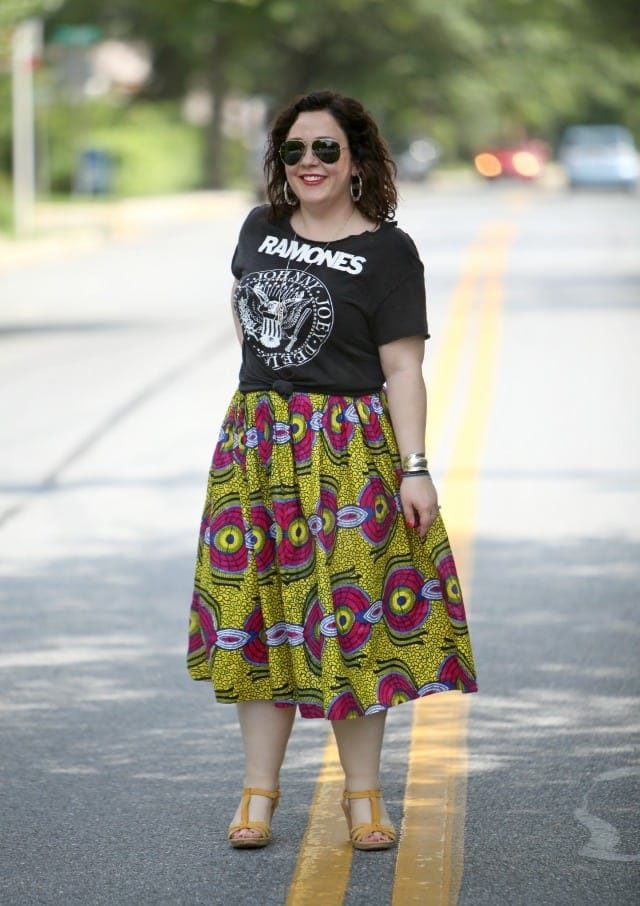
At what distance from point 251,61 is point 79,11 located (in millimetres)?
9855

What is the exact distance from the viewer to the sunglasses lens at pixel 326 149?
4.42 meters

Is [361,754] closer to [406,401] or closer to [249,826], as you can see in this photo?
[249,826]

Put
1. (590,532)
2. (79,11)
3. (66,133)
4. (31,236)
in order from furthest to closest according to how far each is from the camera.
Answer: (79,11) < (66,133) < (31,236) < (590,532)

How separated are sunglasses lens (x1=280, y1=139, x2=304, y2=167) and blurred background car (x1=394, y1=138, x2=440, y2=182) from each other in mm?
52426

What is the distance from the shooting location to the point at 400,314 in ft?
14.4

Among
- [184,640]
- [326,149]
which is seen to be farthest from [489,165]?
[326,149]

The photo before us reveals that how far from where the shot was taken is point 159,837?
460 centimetres

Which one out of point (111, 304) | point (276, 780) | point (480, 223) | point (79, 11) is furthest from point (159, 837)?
point (79, 11)

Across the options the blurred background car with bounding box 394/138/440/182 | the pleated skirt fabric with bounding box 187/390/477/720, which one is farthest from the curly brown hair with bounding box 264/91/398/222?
the blurred background car with bounding box 394/138/440/182

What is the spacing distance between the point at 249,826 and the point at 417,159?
6496 cm

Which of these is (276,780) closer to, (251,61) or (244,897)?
(244,897)

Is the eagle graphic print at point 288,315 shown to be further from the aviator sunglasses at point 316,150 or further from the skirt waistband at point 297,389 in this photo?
the aviator sunglasses at point 316,150

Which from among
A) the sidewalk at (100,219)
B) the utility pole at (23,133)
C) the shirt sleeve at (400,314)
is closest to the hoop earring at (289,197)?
the shirt sleeve at (400,314)

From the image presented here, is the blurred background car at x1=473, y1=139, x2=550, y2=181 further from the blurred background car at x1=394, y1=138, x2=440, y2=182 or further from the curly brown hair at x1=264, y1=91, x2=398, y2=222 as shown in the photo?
the curly brown hair at x1=264, y1=91, x2=398, y2=222
